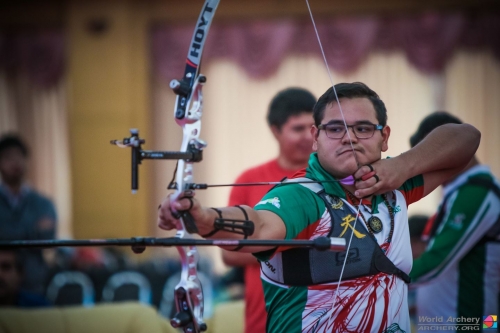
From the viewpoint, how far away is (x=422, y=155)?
6.75 ft

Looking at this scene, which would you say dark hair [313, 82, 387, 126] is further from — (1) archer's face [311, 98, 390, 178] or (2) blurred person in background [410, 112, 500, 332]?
(2) blurred person in background [410, 112, 500, 332]

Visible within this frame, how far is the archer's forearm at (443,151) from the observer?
203 centimetres

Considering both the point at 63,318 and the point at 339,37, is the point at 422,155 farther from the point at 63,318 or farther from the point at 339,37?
the point at 339,37

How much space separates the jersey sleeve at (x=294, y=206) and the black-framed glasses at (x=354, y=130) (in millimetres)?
186

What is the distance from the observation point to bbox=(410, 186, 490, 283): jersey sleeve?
9.18 feet

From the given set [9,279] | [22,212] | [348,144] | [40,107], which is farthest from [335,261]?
[40,107]

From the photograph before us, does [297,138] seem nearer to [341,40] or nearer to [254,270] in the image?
[254,270]

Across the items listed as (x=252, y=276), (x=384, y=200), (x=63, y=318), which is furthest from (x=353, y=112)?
(x=63, y=318)

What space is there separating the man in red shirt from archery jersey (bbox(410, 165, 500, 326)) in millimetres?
656

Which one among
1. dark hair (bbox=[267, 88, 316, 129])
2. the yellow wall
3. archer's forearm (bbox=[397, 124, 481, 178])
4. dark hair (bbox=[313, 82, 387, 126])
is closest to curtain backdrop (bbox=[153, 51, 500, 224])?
the yellow wall

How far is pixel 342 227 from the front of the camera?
6.07ft

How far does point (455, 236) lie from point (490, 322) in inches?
14.9

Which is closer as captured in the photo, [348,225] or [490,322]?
[348,225]

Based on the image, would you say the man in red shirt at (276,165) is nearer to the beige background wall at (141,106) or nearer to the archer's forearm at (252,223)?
the archer's forearm at (252,223)
